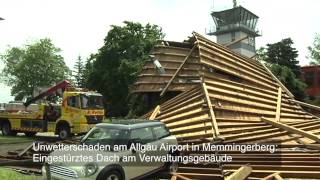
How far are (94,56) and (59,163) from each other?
151 ft

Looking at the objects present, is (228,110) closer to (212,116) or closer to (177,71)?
(212,116)

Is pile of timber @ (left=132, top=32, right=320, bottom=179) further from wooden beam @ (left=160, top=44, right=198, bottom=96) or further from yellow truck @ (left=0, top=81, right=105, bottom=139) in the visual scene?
yellow truck @ (left=0, top=81, right=105, bottom=139)

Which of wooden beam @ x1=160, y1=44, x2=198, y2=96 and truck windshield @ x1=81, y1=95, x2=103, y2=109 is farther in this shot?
truck windshield @ x1=81, y1=95, x2=103, y2=109

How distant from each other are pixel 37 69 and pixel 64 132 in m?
53.5

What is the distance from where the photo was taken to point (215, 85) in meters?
21.5

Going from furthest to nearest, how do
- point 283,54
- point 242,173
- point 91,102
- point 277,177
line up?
point 283,54 < point 91,102 < point 242,173 < point 277,177

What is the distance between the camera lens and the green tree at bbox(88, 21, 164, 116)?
5125cm

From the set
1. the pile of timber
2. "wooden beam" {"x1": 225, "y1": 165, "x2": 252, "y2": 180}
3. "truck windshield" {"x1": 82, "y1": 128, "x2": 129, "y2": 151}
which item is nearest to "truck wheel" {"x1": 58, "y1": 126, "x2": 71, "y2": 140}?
the pile of timber

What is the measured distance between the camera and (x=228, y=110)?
20.1 m

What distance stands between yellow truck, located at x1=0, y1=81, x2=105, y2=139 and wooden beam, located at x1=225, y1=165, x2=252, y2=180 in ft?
49.2

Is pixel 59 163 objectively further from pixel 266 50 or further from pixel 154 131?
pixel 266 50

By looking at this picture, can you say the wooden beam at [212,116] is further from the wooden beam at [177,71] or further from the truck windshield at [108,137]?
the truck windshield at [108,137]

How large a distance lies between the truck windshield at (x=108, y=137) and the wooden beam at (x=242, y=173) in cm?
298

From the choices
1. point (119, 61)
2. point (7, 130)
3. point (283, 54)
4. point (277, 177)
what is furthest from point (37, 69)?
point (277, 177)
